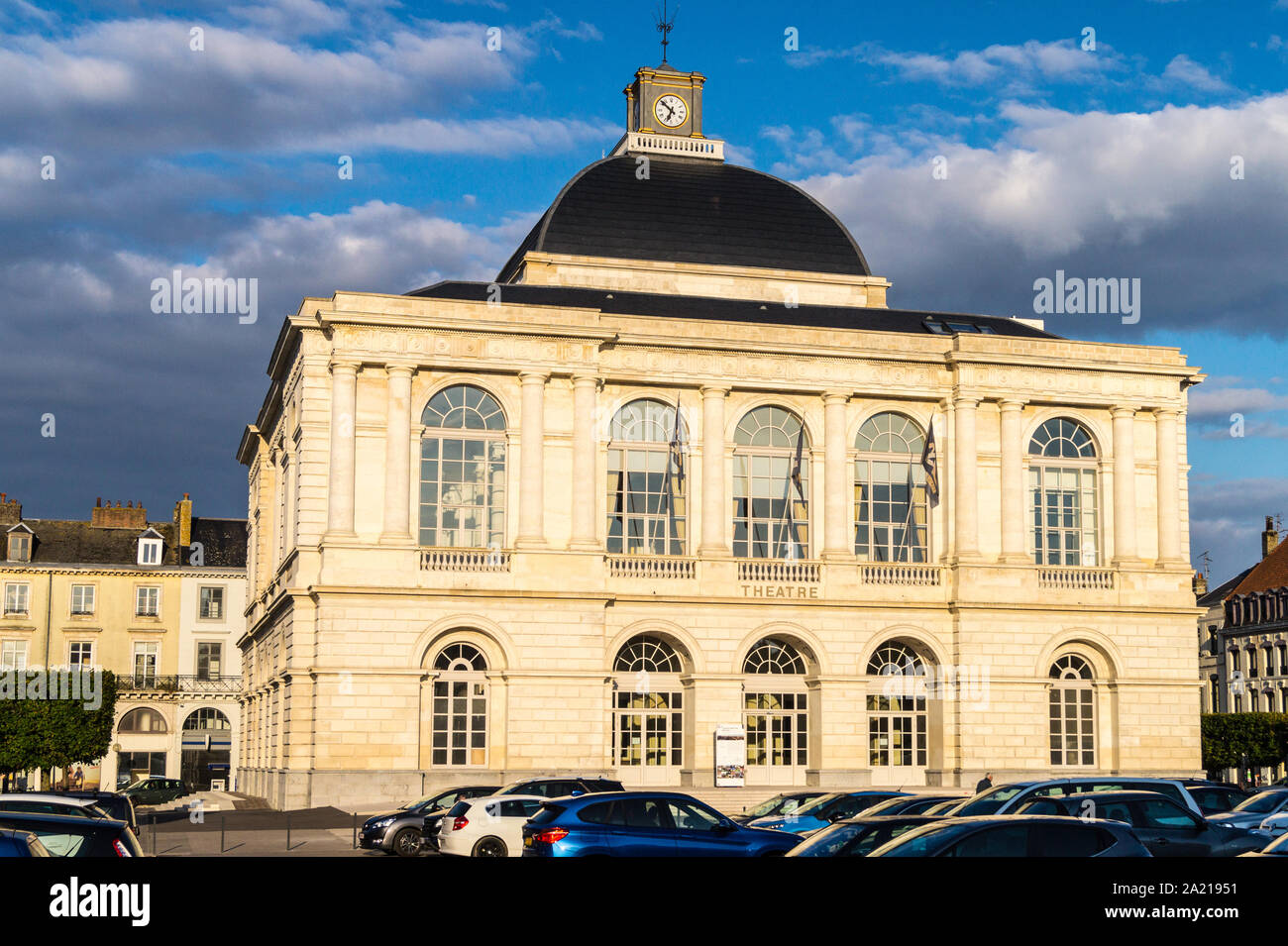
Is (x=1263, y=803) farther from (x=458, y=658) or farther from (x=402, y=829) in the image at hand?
(x=458, y=658)

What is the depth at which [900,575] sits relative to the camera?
166ft

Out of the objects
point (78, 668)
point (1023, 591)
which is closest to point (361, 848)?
point (1023, 591)

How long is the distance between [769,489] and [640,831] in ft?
98.2

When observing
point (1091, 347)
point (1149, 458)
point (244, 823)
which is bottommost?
point (244, 823)

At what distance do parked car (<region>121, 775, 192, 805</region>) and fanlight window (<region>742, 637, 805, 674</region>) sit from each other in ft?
78.4

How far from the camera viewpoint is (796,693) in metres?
50.2

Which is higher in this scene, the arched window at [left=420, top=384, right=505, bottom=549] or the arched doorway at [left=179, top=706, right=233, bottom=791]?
the arched window at [left=420, top=384, right=505, bottom=549]

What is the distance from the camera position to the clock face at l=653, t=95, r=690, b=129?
65188 mm

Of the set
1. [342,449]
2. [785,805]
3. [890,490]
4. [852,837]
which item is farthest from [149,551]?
[852,837]

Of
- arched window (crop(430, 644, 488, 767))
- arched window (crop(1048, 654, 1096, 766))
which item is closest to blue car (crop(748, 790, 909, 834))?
arched window (crop(430, 644, 488, 767))

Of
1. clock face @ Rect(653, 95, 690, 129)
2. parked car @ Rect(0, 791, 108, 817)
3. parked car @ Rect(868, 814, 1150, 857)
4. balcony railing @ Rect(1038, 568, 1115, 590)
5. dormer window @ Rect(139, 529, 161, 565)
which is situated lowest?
parked car @ Rect(0, 791, 108, 817)

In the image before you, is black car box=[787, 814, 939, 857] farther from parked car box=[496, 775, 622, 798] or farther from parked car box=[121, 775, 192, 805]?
parked car box=[121, 775, 192, 805]
